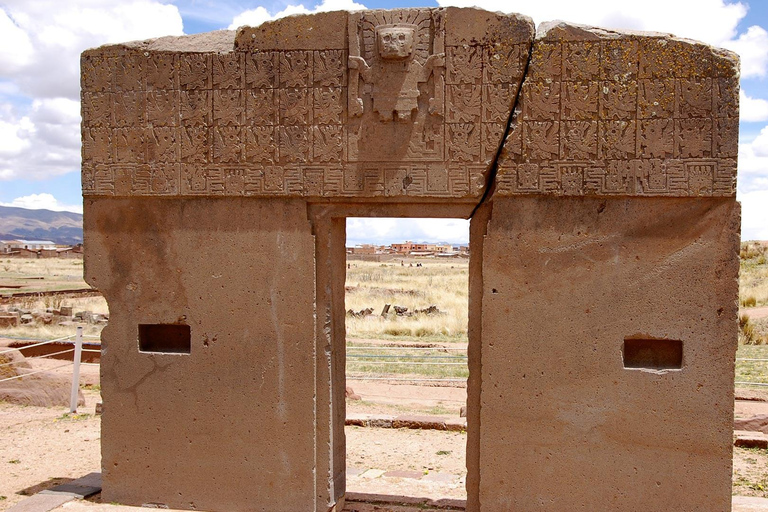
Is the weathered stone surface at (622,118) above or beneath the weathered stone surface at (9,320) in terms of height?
above

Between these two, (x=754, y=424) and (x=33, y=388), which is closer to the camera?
(x=754, y=424)

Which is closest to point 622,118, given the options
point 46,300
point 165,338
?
point 165,338

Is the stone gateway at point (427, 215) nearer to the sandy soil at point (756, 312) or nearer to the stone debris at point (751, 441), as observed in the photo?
the stone debris at point (751, 441)

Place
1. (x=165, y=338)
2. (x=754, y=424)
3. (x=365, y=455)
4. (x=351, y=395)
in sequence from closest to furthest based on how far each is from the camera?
(x=165, y=338), (x=365, y=455), (x=754, y=424), (x=351, y=395)

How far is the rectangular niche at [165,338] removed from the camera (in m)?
5.26

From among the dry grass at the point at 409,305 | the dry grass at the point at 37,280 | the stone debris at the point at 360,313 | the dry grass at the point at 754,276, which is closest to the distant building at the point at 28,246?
the dry grass at the point at 37,280

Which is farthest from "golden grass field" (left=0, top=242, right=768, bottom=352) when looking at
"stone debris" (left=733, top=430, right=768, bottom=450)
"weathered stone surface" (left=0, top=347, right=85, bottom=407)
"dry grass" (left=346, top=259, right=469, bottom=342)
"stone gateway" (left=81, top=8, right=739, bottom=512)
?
"stone gateway" (left=81, top=8, right=739, bottom=512)

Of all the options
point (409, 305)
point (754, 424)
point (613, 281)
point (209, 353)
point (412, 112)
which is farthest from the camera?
point (409, 305)

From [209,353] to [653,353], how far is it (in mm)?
3079

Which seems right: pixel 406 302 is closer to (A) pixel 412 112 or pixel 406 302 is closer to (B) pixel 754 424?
(B) pixel 754 424

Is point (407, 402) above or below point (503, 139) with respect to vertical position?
below

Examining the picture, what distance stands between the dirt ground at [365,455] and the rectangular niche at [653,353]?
2061 mm

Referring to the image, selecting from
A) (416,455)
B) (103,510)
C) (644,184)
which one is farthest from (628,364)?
(103,510)

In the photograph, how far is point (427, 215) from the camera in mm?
4879
